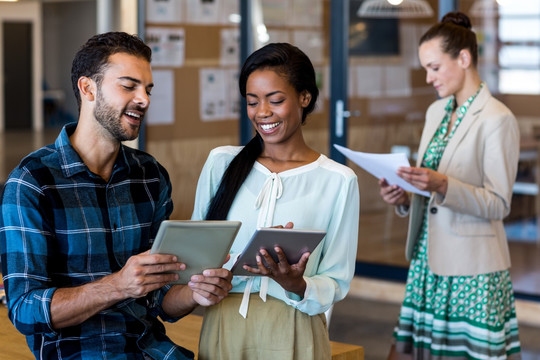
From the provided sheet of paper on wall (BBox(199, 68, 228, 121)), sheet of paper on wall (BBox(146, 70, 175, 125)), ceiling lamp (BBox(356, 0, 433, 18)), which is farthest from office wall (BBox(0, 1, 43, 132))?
ceiling lamp (BBox(356, 0, 433, 18))

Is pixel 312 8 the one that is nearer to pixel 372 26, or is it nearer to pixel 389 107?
pixel 372 26

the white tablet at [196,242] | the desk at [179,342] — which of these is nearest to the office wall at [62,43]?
the desk at [179,342]

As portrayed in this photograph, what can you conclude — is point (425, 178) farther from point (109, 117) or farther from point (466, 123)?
point (109, 117)

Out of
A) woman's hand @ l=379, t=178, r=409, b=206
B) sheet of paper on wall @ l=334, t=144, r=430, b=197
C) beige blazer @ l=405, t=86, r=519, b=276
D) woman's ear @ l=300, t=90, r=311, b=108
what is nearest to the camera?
woman's ear @ l=300, t=90, r=311, b=108

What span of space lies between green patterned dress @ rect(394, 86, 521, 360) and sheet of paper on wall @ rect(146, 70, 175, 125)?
3834 mm

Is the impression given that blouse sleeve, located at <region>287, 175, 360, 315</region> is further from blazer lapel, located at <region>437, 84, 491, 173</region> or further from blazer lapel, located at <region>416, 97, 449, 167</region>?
blazer lapel, located at <region>416, 97, 449, 167</region>

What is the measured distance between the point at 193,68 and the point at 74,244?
5.07 metres

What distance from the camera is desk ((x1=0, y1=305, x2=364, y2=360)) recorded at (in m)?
2.47

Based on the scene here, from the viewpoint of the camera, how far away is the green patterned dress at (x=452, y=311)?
3.46 metres

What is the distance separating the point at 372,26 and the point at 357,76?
0.38m

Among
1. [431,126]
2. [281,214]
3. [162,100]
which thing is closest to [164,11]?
[162,100]

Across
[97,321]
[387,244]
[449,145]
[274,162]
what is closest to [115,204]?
[97,321]

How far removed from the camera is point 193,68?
7.09 metres

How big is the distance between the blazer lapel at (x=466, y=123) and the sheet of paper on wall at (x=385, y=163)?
0.22 metres
